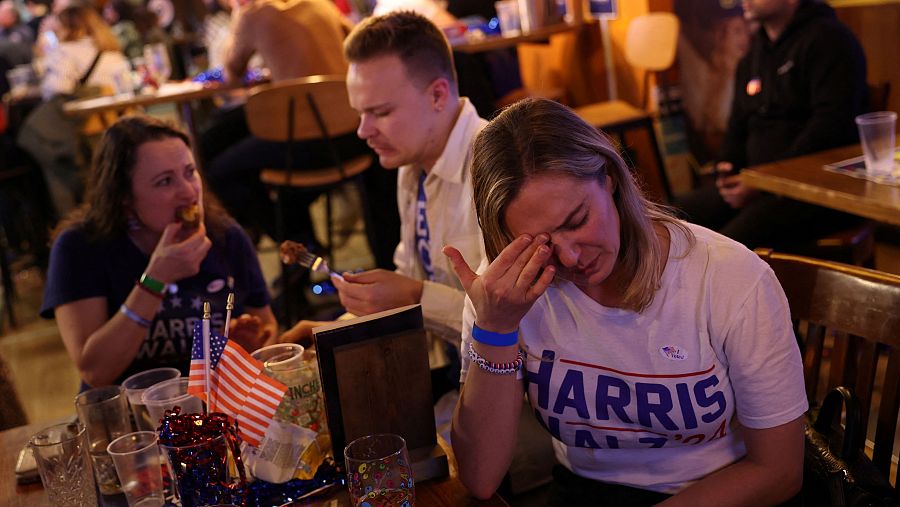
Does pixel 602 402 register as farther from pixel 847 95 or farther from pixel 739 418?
pixel 847 95

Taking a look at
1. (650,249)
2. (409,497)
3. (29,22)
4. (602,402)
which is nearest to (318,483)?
(409,497)

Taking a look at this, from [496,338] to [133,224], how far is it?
1216mm

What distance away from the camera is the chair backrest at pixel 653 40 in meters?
4.91

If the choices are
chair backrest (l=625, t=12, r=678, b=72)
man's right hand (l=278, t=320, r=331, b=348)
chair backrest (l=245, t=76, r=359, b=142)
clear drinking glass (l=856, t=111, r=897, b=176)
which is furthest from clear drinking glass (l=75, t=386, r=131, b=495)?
chair backrest (l=625, t=12, r=678, b=72)

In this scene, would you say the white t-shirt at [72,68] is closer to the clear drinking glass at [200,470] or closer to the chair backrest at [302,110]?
the chair backrest at [302,110]

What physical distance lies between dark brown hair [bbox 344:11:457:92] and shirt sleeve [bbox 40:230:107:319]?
2.63ft

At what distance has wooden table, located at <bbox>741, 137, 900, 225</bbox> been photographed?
2250 millimetres

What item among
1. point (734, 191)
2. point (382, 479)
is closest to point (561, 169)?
point (382, 479)

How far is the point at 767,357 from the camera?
1.35 metres

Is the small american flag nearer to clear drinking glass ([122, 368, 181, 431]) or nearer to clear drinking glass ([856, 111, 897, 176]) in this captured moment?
clear drinking glass ([122, 368, 181, 431])

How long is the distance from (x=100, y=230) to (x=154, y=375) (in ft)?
2.21

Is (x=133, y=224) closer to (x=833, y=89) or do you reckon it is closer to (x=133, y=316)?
(x=133, y=316)

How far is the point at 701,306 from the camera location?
1.39 m

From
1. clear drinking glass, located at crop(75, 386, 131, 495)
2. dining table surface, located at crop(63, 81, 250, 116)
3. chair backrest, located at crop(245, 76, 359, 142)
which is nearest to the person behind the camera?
clear drinking glass, located at crop(75, 386, 131, 495)
